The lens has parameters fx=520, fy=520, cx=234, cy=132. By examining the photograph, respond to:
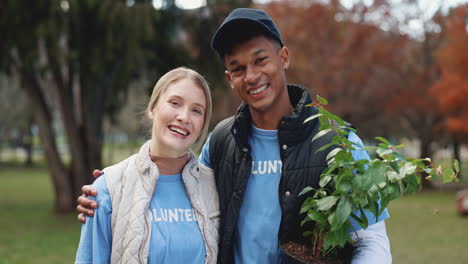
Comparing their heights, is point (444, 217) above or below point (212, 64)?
below

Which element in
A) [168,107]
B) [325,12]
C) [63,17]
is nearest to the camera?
[168,107]

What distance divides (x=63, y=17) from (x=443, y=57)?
38.7 feet

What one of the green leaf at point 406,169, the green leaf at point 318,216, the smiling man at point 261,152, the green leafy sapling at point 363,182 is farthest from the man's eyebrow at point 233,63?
the green leaf at point 406,169

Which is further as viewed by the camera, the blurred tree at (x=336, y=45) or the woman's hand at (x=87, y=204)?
the blurred tree at (x=336, y=45)

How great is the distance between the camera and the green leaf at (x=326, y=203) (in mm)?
2051

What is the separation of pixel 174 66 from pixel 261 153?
10220mm

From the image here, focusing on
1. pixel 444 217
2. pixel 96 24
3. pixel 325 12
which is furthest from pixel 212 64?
pixel 325 12

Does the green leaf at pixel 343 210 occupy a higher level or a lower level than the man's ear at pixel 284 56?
lower

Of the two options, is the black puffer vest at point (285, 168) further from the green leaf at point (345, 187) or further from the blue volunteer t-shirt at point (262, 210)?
the green leaf at point (345, 187)

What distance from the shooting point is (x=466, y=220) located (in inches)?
527

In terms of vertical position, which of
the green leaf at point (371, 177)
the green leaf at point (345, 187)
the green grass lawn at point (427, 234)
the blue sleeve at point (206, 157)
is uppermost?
the blue sleeve at point (206, 157)

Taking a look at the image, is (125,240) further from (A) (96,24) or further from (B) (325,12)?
(B) (325,12)

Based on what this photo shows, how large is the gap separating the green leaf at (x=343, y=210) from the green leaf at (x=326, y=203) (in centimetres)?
3

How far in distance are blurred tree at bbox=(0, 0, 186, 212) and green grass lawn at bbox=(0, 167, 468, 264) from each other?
5.03 ft
